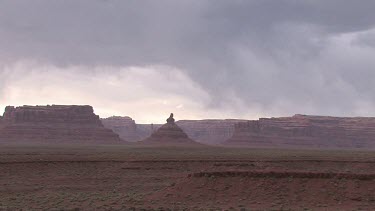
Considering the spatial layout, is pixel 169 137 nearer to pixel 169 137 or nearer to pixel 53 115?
pixel 169 137

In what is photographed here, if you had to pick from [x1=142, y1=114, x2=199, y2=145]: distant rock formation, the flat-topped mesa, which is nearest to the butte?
[x1=142, y1=114, x2=199, y2=145]: distant rock formation

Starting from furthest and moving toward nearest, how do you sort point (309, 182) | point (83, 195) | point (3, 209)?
point (83, 195), point (309, 182), point (3, 209)

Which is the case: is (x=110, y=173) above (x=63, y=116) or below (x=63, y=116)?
below

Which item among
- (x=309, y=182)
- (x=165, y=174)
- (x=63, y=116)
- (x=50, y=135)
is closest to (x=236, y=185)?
(x=309, y=182)

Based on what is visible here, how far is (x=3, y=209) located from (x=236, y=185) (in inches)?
511

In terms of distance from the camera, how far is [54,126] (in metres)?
174

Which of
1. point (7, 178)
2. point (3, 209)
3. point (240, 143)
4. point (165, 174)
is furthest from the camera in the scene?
point (240, 143)

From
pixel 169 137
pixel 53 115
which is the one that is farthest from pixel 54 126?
pixel 169 137

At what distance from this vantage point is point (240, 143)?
630 feet

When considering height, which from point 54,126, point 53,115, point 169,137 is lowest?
point 169,137

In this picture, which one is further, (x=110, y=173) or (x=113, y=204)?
(x=110, y=173)

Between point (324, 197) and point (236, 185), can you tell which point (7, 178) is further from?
point (324, 197)

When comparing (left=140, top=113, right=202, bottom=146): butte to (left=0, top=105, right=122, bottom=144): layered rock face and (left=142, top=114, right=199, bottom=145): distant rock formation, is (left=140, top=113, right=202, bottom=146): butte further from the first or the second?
(left=0, top=105, right=122, bottom=144): layered rock face

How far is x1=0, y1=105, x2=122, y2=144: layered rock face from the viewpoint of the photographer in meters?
166
